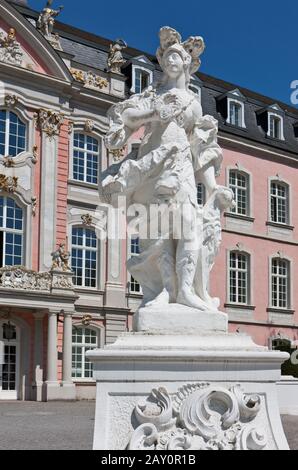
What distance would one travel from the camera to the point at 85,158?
1145 inches

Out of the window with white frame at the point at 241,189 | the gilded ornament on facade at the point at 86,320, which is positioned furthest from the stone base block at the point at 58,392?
the window with white frame at the point at 241,189

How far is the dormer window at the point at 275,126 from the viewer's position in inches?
1465

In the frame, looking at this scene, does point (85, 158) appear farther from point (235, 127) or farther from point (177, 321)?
point (177, 321)

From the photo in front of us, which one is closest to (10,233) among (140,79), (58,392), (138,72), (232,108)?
(58,392)

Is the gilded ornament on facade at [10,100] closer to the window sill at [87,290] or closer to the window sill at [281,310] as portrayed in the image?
the window sill at [87,290]

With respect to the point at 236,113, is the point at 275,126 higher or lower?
lower

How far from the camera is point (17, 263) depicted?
85.9 ft

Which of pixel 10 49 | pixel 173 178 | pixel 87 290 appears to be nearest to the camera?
pixel 173 178

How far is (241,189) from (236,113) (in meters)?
4.04

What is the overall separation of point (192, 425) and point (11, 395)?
68.7 feet

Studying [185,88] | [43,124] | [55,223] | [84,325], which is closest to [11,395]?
[84,325]

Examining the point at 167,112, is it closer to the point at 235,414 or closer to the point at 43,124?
the point at 235,414

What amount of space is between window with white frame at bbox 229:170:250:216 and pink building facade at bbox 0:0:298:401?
0.17 feet

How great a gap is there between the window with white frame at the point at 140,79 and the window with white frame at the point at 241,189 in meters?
5.45
